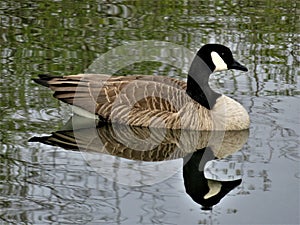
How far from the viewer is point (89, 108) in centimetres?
893

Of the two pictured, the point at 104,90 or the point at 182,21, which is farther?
the point at 182,21

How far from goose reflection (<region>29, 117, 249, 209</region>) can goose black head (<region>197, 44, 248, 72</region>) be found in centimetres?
80

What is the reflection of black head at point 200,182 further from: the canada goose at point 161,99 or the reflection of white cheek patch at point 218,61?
the reflection of white cheek patch at point 218,61

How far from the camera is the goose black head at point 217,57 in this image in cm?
907

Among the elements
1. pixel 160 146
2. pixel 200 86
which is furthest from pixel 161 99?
pixel 160 146

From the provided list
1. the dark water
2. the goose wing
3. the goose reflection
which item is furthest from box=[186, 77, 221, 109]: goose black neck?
the dark water

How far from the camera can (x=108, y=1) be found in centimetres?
1365

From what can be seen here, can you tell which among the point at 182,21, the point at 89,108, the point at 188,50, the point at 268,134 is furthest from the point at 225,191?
the point at 182,21

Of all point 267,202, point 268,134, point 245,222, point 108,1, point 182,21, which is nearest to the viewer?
point 245,222

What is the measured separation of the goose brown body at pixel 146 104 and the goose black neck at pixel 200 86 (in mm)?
66

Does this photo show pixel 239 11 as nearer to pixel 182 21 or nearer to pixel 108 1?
pixel 182 21

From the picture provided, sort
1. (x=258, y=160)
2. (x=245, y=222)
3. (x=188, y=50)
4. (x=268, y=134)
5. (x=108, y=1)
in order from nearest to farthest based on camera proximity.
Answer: (x=245, y=222)
(x=258, y=160)
(x=268, y=134)
(x=188, y=50)
(x=108, y=1)

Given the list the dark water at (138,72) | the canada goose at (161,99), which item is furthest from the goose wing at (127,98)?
the dark water at (138,72)

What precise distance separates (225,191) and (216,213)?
1.76ft
